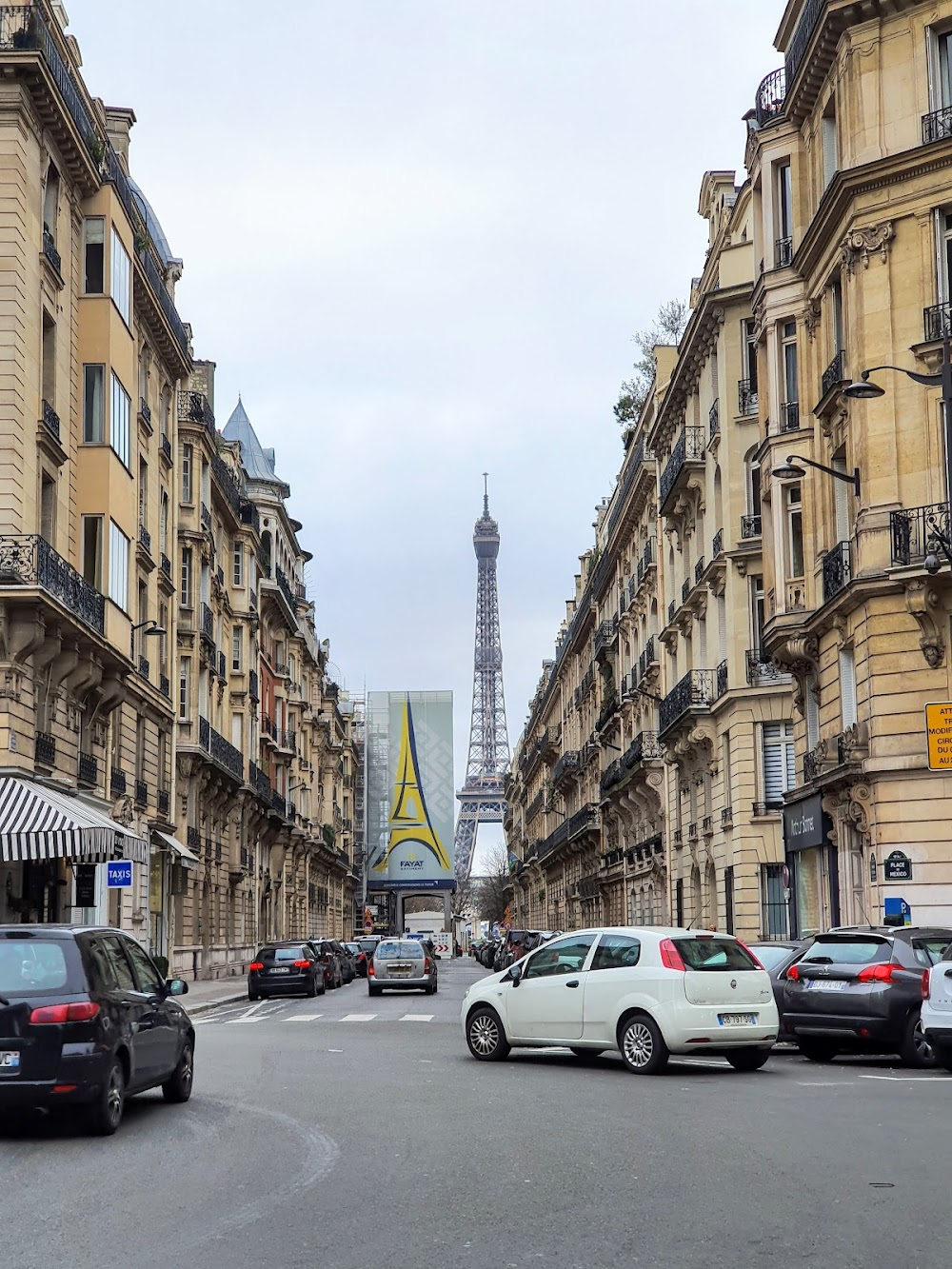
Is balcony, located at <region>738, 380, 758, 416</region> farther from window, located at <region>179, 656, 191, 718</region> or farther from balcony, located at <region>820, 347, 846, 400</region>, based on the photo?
window, located at <region>179, 656, 191, 718</region>

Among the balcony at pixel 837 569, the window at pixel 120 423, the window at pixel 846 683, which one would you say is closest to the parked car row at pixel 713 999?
the window at pixel 846 683

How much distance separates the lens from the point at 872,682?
90.0 ft

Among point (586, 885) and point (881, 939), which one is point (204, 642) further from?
point (881, 939)

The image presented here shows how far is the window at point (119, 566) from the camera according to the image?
36438mm

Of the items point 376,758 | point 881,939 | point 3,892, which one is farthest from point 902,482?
point 376,758

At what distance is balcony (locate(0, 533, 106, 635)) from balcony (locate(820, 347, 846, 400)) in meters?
13.8

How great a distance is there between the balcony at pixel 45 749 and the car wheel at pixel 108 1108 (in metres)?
19.1

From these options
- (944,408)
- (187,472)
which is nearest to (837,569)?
(944,408)

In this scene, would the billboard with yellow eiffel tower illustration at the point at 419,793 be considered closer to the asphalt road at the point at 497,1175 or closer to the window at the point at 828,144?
the window at the point at 828,144

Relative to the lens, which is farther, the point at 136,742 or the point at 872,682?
the point at 136,742

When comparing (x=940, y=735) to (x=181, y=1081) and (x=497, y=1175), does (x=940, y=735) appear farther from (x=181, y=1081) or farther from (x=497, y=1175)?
(x=497, y=1175)

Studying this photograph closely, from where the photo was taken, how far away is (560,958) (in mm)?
18766

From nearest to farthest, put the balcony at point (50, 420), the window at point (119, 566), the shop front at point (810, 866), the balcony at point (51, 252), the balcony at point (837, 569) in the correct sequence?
1. the balcony at point (837, 569)
2. the shop front at point (810, 866)
3. the balcony at point (50, 420)
4. the balcony at point (51, 252)
5. the window at point (119, 566)

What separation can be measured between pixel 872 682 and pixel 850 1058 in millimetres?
7802
